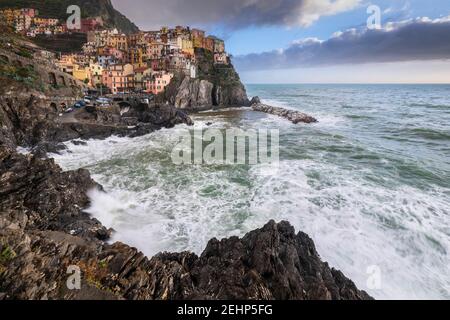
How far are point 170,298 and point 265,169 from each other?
22694 mm

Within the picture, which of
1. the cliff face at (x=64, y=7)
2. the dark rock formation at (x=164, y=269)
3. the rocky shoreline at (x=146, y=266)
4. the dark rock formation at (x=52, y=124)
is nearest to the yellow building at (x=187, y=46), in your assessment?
the dark rock formation at (x=52, y=124)

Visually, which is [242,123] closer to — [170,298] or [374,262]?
[374,262]

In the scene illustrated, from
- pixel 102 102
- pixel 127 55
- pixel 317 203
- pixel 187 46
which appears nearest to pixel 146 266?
pixel 317 203

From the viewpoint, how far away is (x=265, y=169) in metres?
31.6

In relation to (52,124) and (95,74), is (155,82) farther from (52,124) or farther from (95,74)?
(52,124)

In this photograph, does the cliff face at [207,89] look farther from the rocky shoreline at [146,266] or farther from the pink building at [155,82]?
the rocky shoreline at [146,266]

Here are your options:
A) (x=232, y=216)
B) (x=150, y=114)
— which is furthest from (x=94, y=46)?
(x=232, y=216)

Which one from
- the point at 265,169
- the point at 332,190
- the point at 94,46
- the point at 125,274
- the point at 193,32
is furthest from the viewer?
the point at 193,32

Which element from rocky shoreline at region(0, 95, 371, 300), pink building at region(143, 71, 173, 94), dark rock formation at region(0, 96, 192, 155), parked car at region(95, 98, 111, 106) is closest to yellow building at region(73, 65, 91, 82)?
pink building at region(143, 71, 173, 94)

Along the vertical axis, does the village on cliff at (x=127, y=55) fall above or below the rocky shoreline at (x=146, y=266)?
above

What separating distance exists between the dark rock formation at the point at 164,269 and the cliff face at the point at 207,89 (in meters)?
78.7

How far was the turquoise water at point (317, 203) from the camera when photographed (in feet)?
55.2

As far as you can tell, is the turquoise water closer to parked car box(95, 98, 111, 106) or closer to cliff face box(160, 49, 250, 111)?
parked car box(95, 98, 111, 106)

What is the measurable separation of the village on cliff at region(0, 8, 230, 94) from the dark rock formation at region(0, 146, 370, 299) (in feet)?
256
